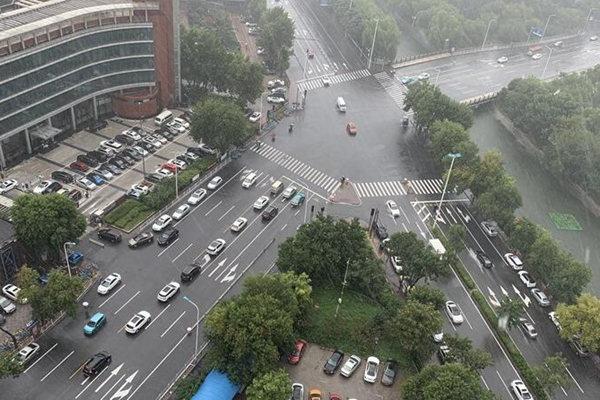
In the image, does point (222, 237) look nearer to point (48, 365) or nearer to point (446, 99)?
point (48, 365)

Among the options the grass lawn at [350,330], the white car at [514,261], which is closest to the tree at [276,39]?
the white car at [514,261]

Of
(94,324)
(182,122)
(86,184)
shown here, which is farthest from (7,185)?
(182,122)

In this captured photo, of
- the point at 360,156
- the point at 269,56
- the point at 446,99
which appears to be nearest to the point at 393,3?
the point at 269,56

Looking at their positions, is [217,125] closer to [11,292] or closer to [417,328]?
[11,292]

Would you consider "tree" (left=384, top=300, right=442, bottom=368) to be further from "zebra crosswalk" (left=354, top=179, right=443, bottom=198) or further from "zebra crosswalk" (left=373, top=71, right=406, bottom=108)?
"zebra crosswalk" (left=373, top=71, right=406, bottom=108)

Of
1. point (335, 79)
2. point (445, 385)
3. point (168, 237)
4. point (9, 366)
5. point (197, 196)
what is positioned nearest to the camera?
point (9, 366)

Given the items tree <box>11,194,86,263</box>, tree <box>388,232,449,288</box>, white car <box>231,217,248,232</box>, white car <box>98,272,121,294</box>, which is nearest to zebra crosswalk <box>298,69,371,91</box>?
white car <box>231,217,248,232</box>
